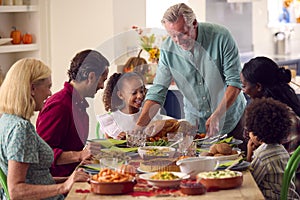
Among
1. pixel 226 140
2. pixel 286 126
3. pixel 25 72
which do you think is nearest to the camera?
pixel 25 72

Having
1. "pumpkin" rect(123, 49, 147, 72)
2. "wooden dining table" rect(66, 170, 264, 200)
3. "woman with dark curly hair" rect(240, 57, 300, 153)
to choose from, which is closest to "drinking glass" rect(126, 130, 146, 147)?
"woman with dark curly hair" rect(240, 57, 300, 153)

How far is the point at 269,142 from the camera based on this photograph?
326cm

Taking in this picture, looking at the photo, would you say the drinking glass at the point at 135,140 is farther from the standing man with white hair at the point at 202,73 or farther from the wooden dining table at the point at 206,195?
the wooden dining table at the point at 206,195

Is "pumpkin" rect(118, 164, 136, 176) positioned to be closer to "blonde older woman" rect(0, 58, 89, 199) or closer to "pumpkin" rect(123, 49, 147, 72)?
"blonde older woman" rect(0, 58, 89, 199)

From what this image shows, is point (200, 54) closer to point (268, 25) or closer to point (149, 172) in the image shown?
point (149, 172)

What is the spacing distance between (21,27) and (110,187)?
3.71 meters

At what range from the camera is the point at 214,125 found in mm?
3797

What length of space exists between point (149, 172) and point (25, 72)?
638 millimetres

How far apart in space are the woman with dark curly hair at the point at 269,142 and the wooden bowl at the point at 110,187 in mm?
719

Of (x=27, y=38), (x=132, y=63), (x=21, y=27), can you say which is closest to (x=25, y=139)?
(x=132, y=63)

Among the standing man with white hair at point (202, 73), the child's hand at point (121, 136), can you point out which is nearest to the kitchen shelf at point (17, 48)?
the standing man with white hair at point (202, 73)

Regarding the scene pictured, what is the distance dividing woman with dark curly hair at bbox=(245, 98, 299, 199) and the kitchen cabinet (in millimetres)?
2996

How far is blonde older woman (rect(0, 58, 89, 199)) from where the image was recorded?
2.86 meters

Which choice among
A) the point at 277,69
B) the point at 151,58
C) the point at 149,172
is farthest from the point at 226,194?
the point at 151,58
